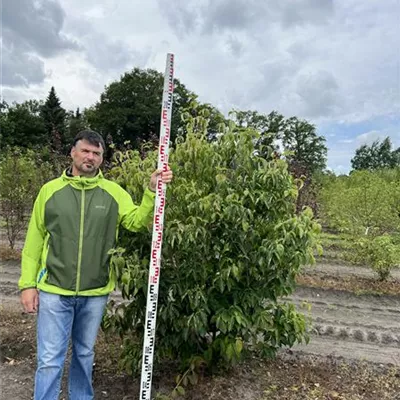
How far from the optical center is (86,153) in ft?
9.31

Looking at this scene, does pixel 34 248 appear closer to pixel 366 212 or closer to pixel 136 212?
pixel 136 212

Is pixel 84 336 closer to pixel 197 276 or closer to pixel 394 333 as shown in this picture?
pixel 197 276

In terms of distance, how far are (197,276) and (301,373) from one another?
167 centimetres

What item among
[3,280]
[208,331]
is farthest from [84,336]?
[3,280]

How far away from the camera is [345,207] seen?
10.6m

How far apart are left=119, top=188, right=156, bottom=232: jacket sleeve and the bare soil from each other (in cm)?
153

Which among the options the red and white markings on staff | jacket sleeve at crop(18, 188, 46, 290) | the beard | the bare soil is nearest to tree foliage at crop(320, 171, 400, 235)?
the bare soil

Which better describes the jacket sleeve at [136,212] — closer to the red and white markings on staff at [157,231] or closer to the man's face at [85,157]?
the red and white markings on staff at [157,231]

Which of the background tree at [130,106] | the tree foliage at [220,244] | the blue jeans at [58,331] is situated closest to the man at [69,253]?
the blue jeans at [58,331]

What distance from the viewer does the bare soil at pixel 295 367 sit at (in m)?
3.65

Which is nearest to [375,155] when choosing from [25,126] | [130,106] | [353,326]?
[130,106]

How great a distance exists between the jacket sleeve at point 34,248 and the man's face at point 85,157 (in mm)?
293

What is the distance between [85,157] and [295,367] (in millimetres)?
2884

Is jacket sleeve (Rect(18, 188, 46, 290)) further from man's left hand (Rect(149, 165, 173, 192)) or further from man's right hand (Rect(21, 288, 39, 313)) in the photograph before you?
man's left hand (Rect(149, 165, 173, 192))
